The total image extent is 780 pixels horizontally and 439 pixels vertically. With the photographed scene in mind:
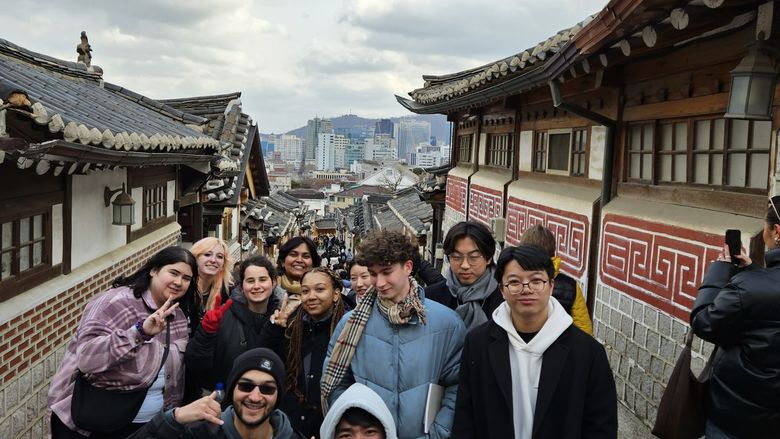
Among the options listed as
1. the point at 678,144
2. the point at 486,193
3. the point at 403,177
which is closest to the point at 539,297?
the point at 678,144

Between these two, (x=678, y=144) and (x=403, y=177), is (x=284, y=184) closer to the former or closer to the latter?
(x=403, y=177)

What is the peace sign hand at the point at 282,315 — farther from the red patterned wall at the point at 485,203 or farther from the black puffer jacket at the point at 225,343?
the red patterned wall at the point at 485,203

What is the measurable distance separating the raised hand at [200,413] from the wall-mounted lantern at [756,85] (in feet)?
11.7

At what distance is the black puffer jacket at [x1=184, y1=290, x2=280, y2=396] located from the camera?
15.2 feet

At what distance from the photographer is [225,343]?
15.6 ft

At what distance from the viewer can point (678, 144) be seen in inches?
247

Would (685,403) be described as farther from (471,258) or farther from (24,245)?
(24,245)

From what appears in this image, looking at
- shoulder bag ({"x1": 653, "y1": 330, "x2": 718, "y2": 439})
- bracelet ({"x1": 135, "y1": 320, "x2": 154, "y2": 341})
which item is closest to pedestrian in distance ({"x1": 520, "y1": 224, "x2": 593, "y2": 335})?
shoulder bag ({"x1": 653, "y1": 330, "x2": 718, "y2": 439})

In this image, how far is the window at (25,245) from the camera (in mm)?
5434

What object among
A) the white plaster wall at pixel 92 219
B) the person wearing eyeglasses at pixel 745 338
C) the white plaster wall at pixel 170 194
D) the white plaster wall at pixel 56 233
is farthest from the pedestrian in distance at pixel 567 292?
the white plaster wall at pixel 170 194

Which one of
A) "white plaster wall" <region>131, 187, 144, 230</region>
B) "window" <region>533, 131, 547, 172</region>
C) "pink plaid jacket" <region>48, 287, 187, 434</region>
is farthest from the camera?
"window" <region>533, 131, 547, 172</region>

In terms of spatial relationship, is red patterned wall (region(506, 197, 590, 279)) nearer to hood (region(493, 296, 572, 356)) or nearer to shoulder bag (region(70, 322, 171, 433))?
Answer: hood (region(493, 296, 572, 356))

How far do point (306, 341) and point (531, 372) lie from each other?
5.83ft

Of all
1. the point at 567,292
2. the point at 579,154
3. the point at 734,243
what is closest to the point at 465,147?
the point at 579,154
